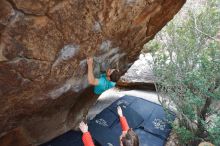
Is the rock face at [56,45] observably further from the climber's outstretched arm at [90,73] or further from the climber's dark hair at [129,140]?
the climber's dark hair at [129,140]

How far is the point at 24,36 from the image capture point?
3637mm

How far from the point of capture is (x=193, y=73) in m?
6.25

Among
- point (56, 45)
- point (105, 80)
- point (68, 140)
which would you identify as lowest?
point (68, 140)

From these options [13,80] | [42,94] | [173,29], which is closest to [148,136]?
[173,29]

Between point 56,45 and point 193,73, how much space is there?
3.12 m

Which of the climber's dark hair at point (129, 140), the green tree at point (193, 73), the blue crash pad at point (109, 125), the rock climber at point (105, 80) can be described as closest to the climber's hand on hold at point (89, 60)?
the rock climber at point (105, 80)

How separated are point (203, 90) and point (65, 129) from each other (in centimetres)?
279

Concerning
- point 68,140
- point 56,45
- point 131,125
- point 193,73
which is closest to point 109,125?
point 131,125

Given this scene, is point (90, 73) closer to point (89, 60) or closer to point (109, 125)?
point (89, 60)

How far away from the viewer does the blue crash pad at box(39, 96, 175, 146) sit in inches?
267

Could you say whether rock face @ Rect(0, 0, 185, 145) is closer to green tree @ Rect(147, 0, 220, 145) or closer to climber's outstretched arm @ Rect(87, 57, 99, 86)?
climber's outstretched arm @ Rect(87, 57, 99, 86)

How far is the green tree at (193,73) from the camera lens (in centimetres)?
616

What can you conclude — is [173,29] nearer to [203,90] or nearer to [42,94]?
[203,90]

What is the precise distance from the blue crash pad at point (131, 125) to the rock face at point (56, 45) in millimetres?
740
